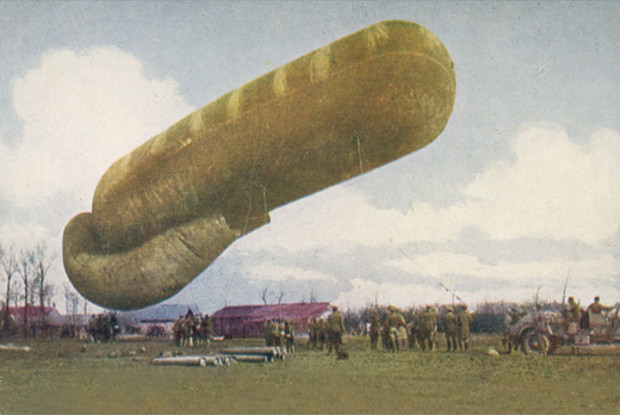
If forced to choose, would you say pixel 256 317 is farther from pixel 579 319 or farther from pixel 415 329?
pixel 579 319

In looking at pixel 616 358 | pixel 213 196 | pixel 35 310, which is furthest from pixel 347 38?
pixel 35 310

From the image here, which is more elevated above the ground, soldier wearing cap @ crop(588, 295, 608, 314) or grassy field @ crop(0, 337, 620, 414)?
soldier wearing cap @ crop(588, 295, 608, 314)

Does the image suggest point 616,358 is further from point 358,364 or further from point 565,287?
point 358,364

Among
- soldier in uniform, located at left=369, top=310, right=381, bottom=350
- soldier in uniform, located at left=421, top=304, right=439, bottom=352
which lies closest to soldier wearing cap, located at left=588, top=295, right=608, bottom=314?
soldier in uniform, located at left=421, top=304, right=439, bottom=352

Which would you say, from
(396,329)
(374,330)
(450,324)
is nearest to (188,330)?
(374,330)

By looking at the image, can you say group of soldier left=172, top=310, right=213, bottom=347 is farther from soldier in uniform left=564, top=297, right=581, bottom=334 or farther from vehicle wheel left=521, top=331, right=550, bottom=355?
soldier in uniform left=564, top=297, right=581, bottom=334
